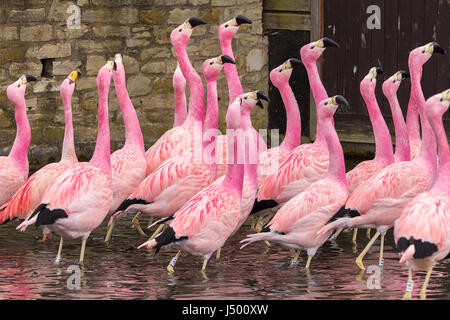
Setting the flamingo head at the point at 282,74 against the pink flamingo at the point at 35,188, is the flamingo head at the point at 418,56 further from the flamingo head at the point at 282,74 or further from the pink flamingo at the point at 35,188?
the pink flamingo at the point at 35,188

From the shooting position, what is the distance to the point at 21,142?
10578mm

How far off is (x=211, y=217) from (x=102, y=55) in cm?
648

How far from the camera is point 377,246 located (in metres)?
10.2

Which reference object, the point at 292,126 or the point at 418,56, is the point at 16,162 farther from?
the point at 418,56

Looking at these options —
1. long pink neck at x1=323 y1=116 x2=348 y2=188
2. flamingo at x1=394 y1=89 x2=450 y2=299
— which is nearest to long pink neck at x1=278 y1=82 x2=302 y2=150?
long pink neck at x1=323 y1=116 x2=348 y2=188

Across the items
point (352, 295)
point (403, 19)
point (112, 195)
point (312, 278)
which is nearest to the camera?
point (352, 295)

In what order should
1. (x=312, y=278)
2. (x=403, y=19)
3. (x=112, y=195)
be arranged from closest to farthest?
(x=312, y=278) → (x=112, y=195) → (x=403, y=19)

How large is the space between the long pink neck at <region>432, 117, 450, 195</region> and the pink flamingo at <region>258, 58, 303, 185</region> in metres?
2.38

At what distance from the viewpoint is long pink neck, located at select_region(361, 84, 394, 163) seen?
10.0 meters

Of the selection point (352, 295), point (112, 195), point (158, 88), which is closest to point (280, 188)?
point (112, 195)

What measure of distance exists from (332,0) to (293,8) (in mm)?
527

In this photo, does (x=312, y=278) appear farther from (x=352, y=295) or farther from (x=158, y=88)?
(x=158, y=88)

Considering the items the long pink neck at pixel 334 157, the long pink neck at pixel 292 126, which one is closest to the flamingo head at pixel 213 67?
the long pink neck at pixel 292 126

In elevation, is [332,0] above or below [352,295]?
above
